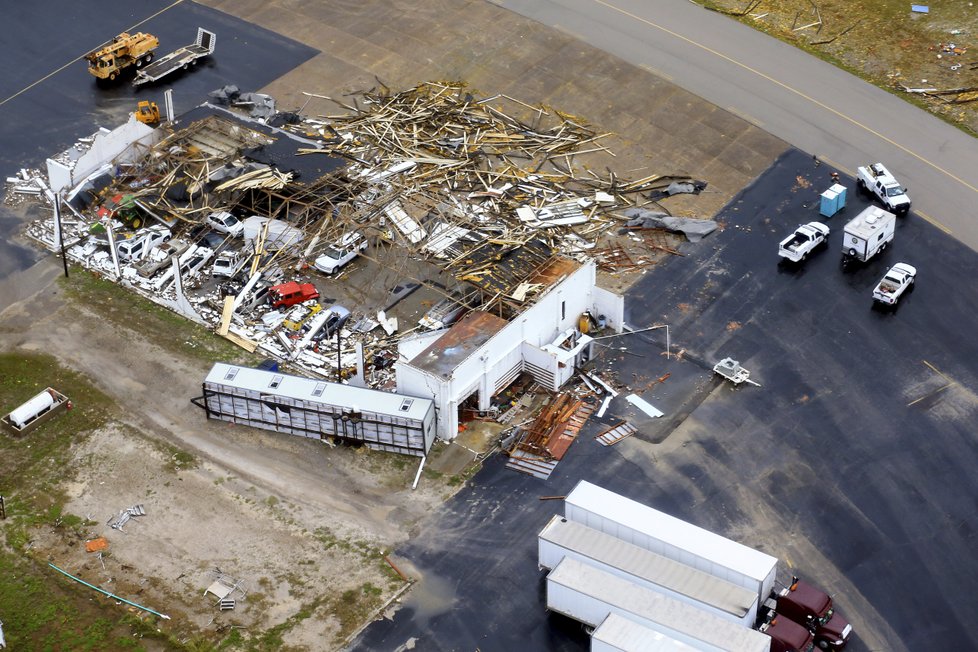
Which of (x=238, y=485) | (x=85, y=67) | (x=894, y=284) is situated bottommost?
(x=238, y=485)

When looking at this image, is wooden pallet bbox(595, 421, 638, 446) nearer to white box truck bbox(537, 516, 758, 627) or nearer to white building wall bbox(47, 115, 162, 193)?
white box truck bbox(537, 516, 758, 627)

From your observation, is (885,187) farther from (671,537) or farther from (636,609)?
(636,609)

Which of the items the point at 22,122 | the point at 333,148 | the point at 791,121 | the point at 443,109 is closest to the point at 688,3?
the point at 791,121

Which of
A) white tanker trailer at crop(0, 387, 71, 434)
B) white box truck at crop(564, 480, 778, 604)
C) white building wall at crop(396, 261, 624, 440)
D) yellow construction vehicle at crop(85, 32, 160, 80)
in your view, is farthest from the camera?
yellow construction vehicle at crop(85, 32, 160, 80)

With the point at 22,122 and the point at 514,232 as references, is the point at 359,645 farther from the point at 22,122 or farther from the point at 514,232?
the point at 22,122

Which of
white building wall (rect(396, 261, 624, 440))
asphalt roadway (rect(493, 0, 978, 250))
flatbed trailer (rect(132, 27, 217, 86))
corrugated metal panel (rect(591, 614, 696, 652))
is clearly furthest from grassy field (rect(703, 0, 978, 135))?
corrugated metal panel (rect(591, 614, 696, 652))

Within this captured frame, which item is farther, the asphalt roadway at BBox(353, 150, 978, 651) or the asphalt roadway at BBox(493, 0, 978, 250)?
the asphalt roadway at BBox(493, 0, 978, 250)

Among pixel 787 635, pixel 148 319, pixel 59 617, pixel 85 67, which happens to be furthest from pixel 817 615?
pixel 85 67
